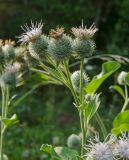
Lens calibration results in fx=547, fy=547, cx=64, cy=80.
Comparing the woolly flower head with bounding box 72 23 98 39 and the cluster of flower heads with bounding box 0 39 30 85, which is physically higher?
the woolly flower head with bounding box 72 23 98 39

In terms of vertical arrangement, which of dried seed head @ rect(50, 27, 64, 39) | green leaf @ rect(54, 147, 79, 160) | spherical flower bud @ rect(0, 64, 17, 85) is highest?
dried seed head @ rect(50, 27, 64, 39)

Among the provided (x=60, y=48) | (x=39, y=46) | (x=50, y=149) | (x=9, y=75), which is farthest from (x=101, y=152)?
(x=9, y=75)

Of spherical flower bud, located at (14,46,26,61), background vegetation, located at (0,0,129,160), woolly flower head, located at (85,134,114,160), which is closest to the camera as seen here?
woolly flower head, located at (85,134,114,160)

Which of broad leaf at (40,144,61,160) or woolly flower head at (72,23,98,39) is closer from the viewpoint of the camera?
broad leaf at (40,144,61,160)

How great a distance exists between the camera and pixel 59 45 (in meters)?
2.38

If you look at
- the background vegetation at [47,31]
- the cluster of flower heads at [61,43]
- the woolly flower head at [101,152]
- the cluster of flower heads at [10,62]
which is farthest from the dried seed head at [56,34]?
the background vegetation at [47,31]

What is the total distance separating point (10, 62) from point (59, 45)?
589 mm

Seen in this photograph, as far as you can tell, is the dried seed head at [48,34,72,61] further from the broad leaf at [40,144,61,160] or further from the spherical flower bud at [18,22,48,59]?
the broad leaf at [40,144,61,160]

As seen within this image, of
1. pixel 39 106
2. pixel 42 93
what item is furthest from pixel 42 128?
pixel 42 93

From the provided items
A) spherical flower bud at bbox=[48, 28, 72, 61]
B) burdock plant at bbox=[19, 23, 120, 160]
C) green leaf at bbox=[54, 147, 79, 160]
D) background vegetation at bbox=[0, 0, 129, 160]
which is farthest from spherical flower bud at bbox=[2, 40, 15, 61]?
background vegetation at bbox=[0, 0, 129, 160]

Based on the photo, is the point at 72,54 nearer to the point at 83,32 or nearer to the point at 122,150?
the point at 83,32

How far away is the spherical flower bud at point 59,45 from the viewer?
92.0 inches

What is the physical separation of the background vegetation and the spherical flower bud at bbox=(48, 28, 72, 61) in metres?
3.89

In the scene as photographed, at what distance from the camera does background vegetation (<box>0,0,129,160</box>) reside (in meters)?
7.34
